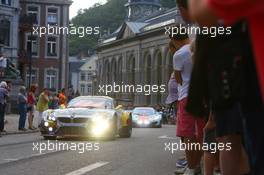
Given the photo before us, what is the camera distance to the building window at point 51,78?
236 feet

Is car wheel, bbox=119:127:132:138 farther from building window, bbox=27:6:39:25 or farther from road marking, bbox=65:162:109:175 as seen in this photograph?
building window, bbox=27:6:39:25

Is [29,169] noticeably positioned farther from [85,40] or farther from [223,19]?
[85,40]

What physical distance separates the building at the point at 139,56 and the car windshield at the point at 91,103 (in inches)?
2301

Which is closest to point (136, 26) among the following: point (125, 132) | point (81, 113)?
point (125, 132)

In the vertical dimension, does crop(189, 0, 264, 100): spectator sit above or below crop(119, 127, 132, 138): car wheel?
above

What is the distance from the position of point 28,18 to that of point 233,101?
203 feet

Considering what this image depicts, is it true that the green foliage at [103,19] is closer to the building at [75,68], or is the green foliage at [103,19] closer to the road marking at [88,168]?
the building at [75,68]

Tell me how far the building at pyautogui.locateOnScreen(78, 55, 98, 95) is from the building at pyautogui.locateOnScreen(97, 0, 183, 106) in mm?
8479

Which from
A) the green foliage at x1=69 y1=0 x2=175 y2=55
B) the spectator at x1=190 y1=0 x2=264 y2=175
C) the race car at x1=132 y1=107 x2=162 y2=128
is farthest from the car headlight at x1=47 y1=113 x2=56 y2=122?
the green foliage at x1=69 y1=0 x2=175 y2=55

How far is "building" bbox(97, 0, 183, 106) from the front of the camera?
→ 85.4 m

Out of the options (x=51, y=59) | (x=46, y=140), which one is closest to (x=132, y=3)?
(x=51, y=59)

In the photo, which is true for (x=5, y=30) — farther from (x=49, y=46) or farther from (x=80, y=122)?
(x=80, y=122)

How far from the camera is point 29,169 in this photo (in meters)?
8.83

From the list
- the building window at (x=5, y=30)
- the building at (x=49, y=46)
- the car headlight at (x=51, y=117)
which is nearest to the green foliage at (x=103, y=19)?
the building at (x=49, y=46)
